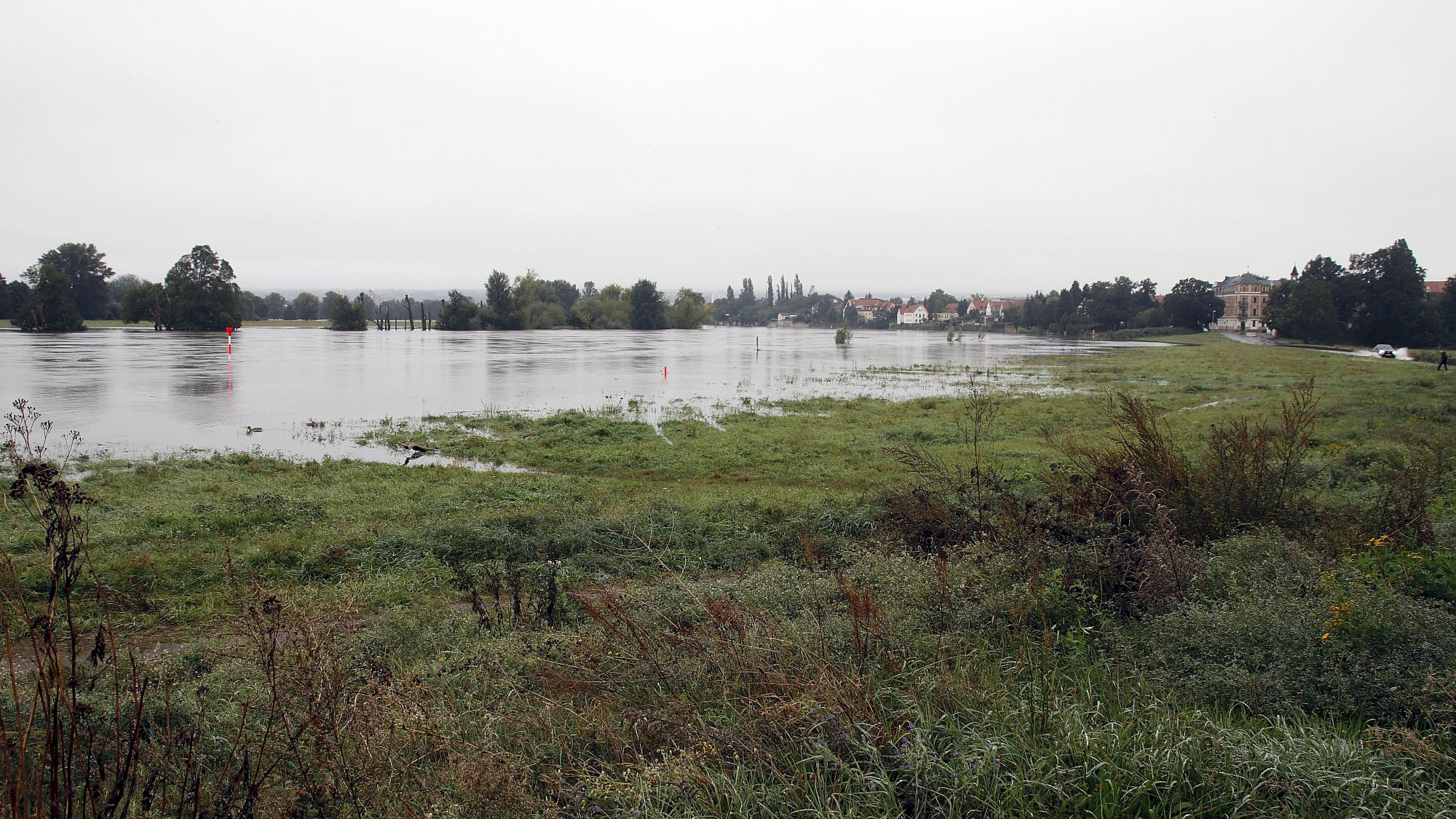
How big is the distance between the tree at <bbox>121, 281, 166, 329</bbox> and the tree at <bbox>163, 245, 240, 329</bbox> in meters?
0.78

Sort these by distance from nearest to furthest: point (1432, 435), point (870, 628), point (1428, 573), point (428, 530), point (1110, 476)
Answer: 1. point (870, 628)
2. point (1428, 573)
3. point (1110, 476)
4. point (428, 530)
5. point (1432, 435)

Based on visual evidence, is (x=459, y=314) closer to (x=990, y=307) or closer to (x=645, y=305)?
(x=645, y=305)

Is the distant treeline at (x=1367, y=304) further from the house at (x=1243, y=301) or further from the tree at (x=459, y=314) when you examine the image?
the tree at (x=459, y=314)

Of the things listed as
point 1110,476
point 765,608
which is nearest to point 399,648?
point 765,608

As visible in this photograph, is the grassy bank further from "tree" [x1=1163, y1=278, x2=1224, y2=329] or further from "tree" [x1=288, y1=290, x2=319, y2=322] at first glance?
"tree" [x1=288, y1=290, x2=319, y2=322]

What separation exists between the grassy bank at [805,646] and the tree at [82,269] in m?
112

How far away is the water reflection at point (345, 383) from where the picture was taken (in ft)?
61.1

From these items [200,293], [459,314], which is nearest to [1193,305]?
[459,314]

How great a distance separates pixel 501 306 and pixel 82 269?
50897 mm

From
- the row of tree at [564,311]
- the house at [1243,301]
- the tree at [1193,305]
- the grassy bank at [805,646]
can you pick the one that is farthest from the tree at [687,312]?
the grassy bank at [805,646]

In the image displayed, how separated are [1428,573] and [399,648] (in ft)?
24.7

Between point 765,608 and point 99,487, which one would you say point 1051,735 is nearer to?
point 765,608

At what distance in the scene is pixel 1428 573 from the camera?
538 cm

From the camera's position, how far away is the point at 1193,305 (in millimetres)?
103188
